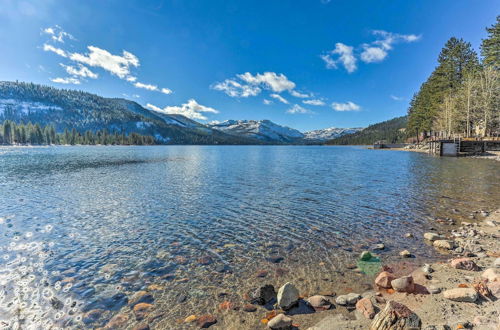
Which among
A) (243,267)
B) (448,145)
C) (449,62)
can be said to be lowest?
(243,267)

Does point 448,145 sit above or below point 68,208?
above

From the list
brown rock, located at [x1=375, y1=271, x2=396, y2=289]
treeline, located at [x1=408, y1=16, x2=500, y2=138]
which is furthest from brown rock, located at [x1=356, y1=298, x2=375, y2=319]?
treeline, located at [x1=408, y1=16, x2=500, y2=138]

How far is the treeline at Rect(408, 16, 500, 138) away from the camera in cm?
6619

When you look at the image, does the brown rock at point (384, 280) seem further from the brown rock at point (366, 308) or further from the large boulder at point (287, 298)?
the large boulder at point (287, 298)

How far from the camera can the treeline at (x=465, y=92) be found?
217 feet

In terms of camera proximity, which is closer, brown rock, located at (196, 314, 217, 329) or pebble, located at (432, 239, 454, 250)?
brown rock, located at (196, 314, 217, 329)

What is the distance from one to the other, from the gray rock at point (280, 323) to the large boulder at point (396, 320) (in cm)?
196

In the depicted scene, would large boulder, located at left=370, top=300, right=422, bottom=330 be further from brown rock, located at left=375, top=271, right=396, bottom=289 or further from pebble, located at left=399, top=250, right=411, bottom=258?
pebble, located at left=399, top=250, right=411, bottom=258

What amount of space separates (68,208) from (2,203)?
6862 millimetres

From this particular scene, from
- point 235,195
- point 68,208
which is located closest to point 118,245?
point 68,208

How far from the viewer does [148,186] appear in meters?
28.7

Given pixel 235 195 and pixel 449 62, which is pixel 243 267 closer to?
pixel 235 195

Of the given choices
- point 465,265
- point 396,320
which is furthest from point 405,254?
point 396,320

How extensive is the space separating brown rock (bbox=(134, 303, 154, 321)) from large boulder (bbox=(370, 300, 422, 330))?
6.02 m
